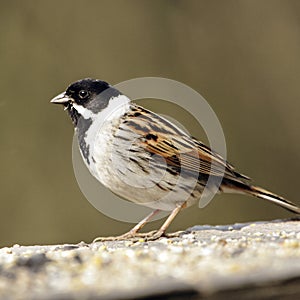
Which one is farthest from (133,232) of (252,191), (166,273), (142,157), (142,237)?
(166,273)

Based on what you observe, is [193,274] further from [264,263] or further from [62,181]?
[62,181]

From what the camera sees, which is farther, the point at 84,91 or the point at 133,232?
the point at 84,91

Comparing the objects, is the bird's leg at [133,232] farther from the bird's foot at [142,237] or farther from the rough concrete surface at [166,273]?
the rough concrete surface at [166,273]

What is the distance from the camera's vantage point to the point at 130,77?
7.17 meters

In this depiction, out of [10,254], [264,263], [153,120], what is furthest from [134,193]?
[264,263]

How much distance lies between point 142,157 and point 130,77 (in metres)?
2.86

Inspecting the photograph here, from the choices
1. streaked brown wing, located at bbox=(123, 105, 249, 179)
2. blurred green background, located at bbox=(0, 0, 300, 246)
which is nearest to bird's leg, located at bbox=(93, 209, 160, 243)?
streaked brown wing, located at bbox=(123, 105, 249, 179)

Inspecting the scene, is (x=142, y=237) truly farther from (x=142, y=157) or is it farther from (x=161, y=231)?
(x=142, y=157)

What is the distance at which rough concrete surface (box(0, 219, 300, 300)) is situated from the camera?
211 cm

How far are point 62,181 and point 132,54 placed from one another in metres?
1.26

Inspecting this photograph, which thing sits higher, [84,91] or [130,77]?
[130,77]

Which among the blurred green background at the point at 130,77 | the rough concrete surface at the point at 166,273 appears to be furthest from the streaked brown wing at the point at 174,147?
the blurred green background at the point at 130,77

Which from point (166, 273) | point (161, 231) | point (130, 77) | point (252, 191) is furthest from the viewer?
point (130, 77)

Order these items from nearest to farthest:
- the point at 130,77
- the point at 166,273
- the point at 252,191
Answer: the point at 166,273 < the point at 252,191 < the point at 130,77
